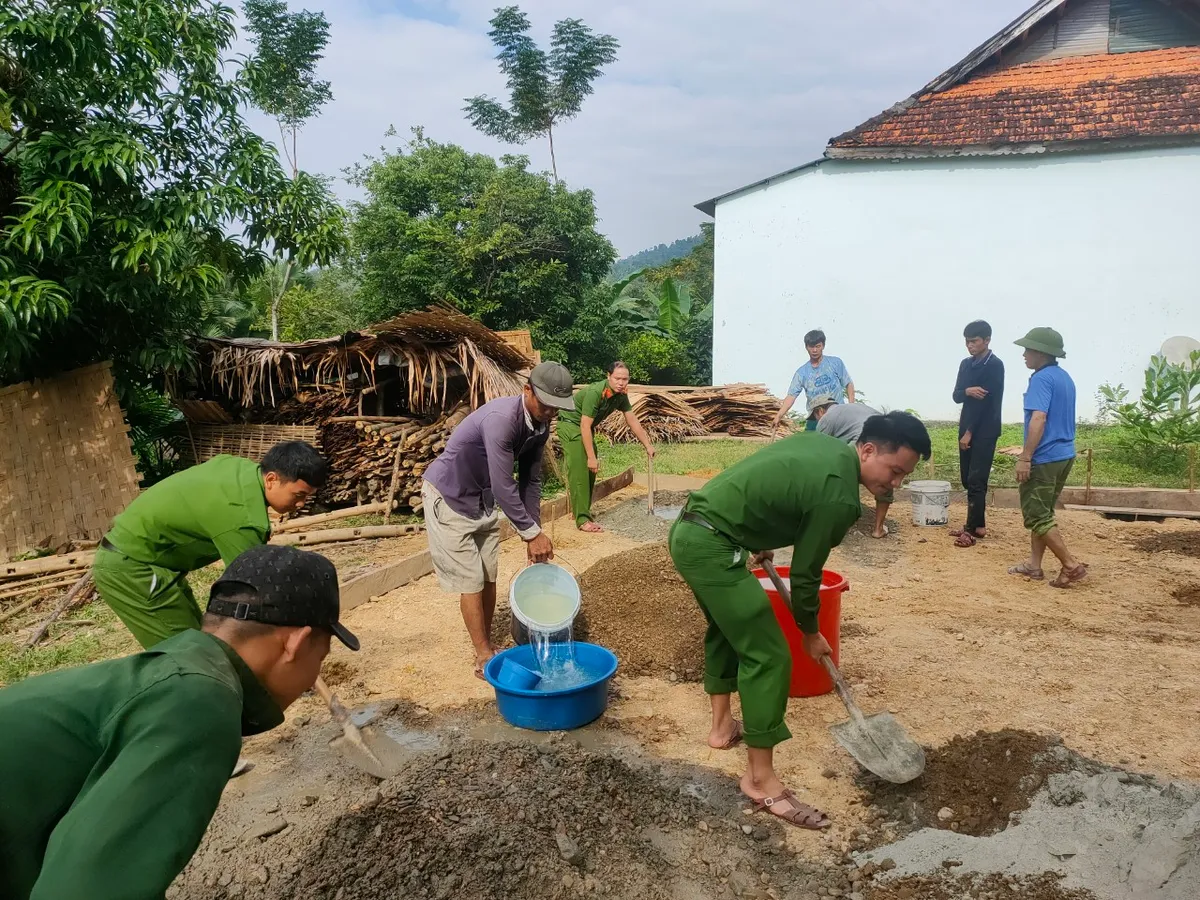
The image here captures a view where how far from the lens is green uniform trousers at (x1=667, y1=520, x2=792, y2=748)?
3008 mm

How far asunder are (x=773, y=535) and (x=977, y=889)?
1299 mm

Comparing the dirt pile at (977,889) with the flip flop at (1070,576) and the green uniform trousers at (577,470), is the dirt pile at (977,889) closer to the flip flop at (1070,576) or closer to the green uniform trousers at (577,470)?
the flip flop at (1070,576)

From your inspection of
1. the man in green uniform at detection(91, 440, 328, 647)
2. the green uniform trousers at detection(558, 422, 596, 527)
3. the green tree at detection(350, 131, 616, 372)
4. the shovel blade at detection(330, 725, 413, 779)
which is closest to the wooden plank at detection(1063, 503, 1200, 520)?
the green uniform trousers at detection(558, 422, 596, 527)

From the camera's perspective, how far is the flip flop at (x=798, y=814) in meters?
2.95

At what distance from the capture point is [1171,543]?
6598 millimetres

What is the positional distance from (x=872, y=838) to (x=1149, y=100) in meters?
15.4

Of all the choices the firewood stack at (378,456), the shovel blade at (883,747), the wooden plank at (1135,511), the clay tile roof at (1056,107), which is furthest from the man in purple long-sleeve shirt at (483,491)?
the clay tile roof at (1056,107)

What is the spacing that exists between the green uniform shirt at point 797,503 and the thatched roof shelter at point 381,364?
5.41m

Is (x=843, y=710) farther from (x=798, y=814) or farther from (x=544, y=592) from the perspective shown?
(x=544, y=592)

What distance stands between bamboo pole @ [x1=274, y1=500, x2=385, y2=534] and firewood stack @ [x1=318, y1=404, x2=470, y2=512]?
0.67ft

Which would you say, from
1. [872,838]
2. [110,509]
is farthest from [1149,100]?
[110,509]

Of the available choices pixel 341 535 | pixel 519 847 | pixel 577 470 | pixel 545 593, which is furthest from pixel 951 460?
pixel 519 847

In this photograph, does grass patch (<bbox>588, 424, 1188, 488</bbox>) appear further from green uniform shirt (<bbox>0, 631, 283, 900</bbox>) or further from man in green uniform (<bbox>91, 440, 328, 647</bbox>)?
green uniform shirt (<bbox>0, 631, 283, 900</bbox>)

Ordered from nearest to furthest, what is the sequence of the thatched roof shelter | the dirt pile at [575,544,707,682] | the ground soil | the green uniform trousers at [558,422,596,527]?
the ground soil < the dirt pile at [575,544,707,682] < the green uniform trousers at [558,422,596,527] < the thatched roof shelter
